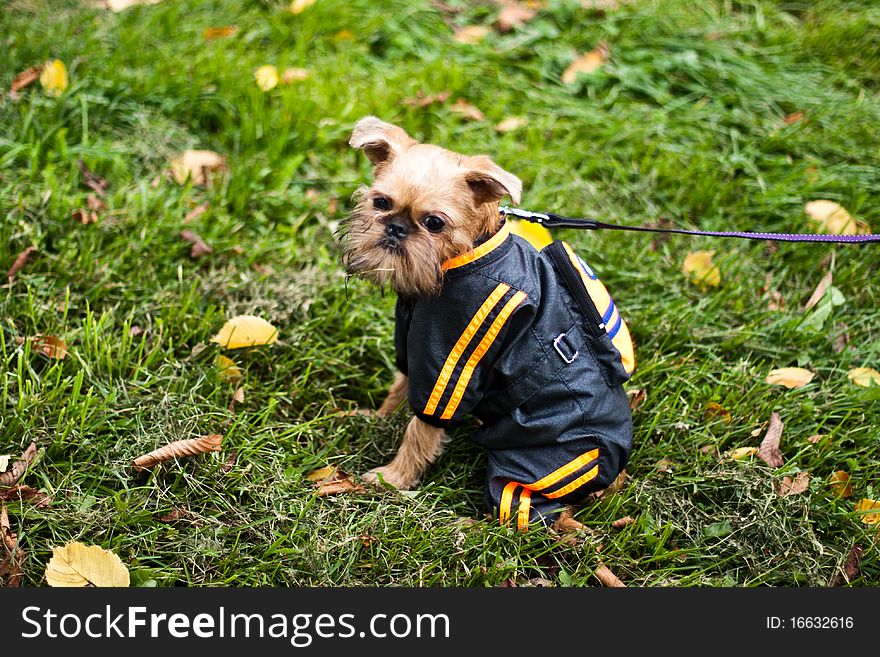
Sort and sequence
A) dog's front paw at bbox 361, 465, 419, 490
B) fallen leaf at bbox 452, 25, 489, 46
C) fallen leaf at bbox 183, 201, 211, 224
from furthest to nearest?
fallen leaf at bbox 452, 25, 489, 46 → fallen leaf at bbox 183, 201, 211, 224 → dog's front paw at bbox 361, 465, 419, 490

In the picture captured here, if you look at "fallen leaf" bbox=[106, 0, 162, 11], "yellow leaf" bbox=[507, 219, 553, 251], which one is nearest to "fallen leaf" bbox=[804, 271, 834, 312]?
"yellow leaf" bbox=[507, 219, 553, 251]

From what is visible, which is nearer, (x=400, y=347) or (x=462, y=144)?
(x=400, y=347)

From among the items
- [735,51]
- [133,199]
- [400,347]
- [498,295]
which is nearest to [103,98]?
[133,199]

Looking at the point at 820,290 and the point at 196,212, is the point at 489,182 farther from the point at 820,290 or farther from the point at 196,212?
the point at 820,290

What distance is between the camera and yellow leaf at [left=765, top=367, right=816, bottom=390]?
366 cm

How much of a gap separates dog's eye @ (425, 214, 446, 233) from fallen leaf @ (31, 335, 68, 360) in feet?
5.41

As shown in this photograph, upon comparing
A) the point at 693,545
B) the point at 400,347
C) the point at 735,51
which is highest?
the point at 735,51

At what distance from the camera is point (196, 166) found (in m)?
4.29

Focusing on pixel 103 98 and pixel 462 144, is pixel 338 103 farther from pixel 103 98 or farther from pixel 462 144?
pixel 103 98

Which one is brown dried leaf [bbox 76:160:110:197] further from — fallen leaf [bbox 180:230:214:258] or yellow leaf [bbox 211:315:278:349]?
yellow leaf [bbox 211:315:278:349]

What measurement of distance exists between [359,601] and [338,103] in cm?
301

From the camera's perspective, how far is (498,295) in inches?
107

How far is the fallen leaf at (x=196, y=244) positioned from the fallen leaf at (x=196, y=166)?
45 centimetres

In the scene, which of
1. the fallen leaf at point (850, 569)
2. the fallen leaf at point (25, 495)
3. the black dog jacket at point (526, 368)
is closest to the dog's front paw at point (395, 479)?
the black dog jacket at point (526, 368)
